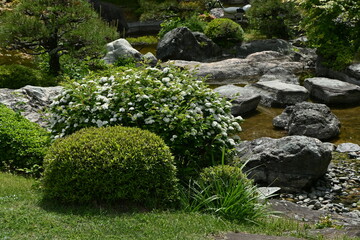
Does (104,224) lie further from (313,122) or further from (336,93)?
(336,93)

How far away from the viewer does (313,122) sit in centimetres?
1212

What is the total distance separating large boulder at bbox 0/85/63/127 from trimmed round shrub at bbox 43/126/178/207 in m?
4.19

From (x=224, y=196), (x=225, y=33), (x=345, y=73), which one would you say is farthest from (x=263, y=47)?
(x=224, y=196)

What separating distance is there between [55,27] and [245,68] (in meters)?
8.84

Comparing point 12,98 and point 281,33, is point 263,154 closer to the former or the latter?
point 12,98

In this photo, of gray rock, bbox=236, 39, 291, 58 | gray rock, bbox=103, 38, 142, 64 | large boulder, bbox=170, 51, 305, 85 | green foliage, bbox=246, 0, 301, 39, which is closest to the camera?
gray rock, bbox=103, 38, 142, 64

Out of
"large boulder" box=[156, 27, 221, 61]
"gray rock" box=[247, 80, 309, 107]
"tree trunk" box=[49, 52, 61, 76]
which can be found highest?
"tree trunk" box=[49, 52, 61, 76]

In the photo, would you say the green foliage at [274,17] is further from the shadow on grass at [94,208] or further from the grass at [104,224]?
the shadow on grass at [94,208]

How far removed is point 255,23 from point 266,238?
791 inches

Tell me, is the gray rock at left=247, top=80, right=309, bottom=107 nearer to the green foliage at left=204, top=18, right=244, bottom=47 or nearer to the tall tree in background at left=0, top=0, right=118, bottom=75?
the tall tree in background at left=0, top=0, right=118, bottom=75

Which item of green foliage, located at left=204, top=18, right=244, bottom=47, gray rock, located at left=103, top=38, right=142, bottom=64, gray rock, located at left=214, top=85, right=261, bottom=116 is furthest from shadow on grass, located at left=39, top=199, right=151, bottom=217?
green foliage, located at left=204, top=18, right=244, bottom=47

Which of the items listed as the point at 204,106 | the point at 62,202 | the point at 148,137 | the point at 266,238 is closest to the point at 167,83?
the point at 204,106

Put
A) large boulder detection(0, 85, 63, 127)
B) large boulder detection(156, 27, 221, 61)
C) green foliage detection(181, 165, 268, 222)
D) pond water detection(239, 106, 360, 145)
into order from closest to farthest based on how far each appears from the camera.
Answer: green foliage detection(181, 165, 268, 222), large boulder detection(0, 85, 63, 127), pond water detection(239, 106, 360, 145), large boulder detection(156, 27, 221, 61)

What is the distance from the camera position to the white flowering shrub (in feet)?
24.2
